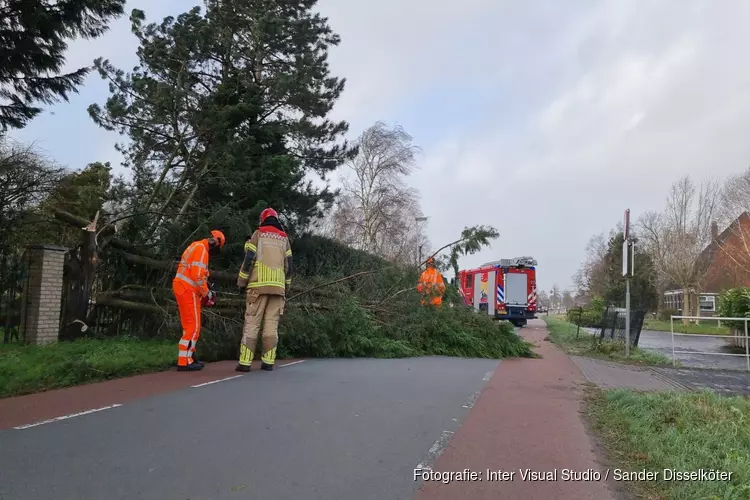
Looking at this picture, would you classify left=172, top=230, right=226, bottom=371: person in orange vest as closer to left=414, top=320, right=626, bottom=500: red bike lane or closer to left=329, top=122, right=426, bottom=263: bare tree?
left=414, top=320, right=626, bottom=500: red bike lane

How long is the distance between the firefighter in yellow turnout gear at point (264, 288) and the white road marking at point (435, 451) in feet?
11.8

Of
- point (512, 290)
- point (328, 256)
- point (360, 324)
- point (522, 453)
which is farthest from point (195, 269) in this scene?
point (512, 290)

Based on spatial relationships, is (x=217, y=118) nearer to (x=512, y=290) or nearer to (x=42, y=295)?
(x=42, y=295)

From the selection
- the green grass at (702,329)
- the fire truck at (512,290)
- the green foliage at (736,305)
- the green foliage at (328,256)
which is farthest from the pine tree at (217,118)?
the green grass at (702,329)

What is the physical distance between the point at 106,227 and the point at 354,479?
870 cm

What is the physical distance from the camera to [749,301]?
1505 centimetres

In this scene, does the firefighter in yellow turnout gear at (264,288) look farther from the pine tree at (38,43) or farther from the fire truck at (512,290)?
the fire truck at (512,290)

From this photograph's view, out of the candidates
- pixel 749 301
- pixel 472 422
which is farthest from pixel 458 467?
pixel 749 301

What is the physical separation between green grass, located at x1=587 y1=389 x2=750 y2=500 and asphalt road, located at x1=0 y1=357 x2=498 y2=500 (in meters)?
1.49

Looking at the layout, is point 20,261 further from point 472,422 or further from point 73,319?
point 472,422

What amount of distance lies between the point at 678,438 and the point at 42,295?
921 centimetres

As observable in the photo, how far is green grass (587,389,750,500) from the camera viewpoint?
359 centimetres

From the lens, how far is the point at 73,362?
21.5 ft

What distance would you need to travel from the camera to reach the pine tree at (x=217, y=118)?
496 inches
